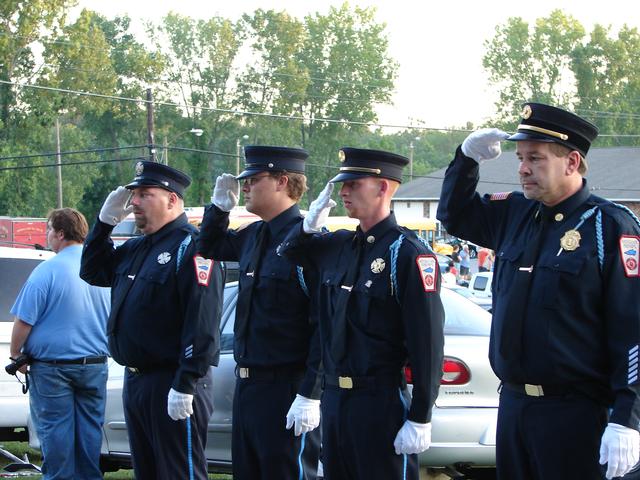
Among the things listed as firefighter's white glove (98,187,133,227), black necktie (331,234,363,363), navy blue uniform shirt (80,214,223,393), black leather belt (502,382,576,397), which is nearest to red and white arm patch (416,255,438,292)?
black necktie (331,234,363,363)

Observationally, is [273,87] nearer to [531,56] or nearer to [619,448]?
[531,56]

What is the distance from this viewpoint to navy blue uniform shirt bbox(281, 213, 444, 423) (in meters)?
4.38

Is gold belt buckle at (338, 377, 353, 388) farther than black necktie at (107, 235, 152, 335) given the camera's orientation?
No

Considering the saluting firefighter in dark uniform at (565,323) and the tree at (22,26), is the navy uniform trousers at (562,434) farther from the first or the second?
the tree at (22,26)

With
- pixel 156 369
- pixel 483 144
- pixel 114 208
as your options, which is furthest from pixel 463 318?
pixel 483 144

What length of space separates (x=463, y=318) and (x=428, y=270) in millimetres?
2525

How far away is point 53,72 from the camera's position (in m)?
45.8

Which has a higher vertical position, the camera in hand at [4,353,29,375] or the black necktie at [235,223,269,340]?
the black necktie at [235,223,269,340]

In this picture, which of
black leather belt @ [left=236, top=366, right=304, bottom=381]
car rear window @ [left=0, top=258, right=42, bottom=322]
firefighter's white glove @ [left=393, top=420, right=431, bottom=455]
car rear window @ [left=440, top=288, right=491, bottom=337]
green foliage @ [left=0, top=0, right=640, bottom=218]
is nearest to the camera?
firefighter's white glove @ [left=393, top=420, right=431, bottom=455]

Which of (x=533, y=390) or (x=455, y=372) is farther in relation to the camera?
(x=455, y=372)

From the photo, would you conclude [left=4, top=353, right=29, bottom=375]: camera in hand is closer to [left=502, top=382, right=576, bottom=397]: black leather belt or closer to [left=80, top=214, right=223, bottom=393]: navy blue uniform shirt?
[left=80, top=214, right=223, bottom=393]: navy blue uniform shirt

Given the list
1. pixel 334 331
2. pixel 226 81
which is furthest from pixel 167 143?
pixel 334 331

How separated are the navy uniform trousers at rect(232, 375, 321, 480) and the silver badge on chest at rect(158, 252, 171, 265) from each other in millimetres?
939

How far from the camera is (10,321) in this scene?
8.25 metres
